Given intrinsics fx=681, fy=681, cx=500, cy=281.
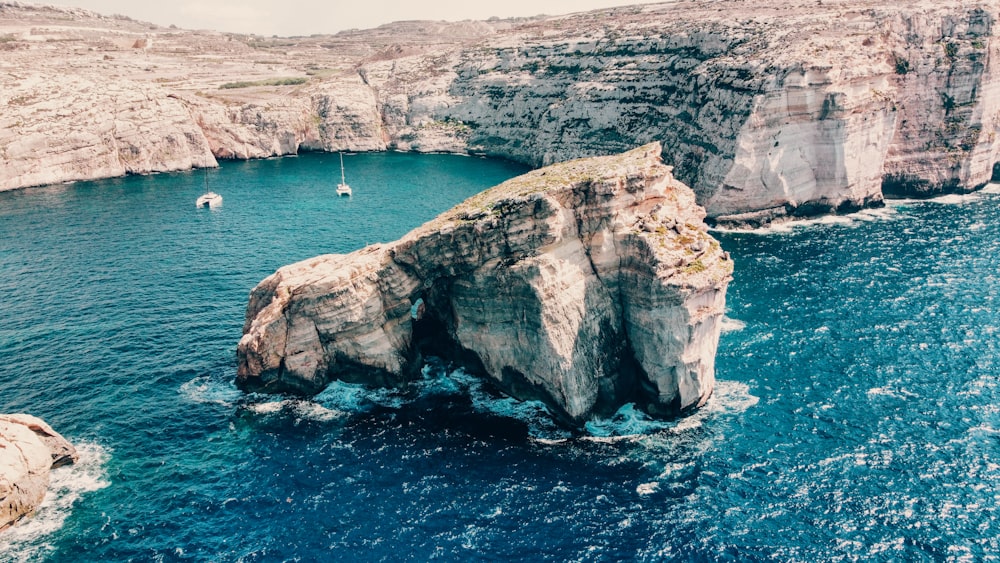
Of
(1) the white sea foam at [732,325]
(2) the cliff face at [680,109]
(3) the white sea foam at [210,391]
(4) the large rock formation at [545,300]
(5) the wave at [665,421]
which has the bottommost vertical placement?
(5) the wave at [665,421]

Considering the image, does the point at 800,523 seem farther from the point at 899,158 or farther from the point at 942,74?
the point at 942,74

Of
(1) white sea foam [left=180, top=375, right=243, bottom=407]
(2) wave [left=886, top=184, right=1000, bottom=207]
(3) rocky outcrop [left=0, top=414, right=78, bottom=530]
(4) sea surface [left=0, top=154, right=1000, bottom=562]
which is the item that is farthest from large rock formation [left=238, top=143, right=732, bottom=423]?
(2) wave [left=886, top=184, right=1000, bottom=207]

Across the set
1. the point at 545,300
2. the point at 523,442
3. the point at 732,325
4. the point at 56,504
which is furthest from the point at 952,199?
the point at 56,504

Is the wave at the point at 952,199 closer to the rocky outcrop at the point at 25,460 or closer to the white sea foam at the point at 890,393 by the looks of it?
the white sea foam at the point at 890,393

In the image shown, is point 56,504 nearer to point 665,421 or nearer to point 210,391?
point 210,391

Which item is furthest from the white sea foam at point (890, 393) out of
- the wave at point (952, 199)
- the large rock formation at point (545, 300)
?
the wave at point (952, 199)

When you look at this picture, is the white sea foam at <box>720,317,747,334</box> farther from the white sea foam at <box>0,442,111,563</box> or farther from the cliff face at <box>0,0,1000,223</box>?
the white sea foam at <box>0,442,111,563</box>
